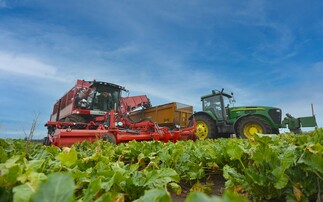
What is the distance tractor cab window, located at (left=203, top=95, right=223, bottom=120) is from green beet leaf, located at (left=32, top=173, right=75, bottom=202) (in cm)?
1288

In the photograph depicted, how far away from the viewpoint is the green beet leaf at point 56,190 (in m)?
0.65

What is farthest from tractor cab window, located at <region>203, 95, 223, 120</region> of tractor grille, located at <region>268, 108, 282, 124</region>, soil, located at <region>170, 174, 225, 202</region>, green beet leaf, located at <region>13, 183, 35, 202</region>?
green beet leaf, located at <region>13, 183, 35, 202</region>

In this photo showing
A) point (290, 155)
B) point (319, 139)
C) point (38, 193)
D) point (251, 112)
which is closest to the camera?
point (38, 193)

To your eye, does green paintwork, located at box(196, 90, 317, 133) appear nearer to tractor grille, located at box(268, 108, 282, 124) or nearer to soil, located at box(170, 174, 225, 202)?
tractor grille, located at box(268, 108, 282, 124)

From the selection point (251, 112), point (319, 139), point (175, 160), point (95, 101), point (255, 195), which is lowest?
point (255, 195)

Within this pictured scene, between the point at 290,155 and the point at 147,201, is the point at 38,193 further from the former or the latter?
the point at 290,155

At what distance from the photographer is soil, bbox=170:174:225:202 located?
6.97ft

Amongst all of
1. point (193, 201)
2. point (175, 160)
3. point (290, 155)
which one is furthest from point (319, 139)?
point (193, 201)

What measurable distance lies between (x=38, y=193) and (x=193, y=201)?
16.6 inches

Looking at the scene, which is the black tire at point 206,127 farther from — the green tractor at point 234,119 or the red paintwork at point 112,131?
the red paintwork at point 112,131

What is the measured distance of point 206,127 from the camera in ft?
42.8

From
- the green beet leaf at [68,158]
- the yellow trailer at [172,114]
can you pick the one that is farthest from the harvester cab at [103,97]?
the green beet leaf at [68,158]

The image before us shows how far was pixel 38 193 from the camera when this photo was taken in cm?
65

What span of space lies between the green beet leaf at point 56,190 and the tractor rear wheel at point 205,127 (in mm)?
12319
